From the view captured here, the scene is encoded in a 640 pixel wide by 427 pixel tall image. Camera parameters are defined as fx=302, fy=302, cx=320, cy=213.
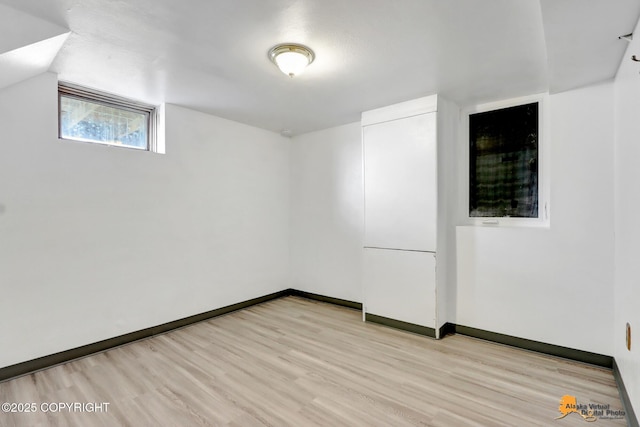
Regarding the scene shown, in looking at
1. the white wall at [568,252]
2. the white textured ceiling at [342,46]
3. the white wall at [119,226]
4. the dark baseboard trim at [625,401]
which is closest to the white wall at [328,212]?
the white wall at [119,226]

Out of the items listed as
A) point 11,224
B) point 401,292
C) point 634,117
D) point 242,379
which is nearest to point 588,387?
point 401,292

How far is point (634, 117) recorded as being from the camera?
1875mm

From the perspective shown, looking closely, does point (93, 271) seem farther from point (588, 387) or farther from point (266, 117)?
point (588, 387)

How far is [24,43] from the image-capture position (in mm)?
1931

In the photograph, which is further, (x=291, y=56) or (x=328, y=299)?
(x=328, y=299)

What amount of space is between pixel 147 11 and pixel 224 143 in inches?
87.1

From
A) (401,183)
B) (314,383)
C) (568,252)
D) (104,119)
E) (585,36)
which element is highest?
(585,36)

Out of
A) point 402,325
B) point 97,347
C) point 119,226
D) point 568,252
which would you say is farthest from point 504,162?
point 97,347

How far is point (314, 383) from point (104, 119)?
128 inches

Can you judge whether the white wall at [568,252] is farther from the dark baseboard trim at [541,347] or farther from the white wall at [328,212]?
the white wall at [328,212]

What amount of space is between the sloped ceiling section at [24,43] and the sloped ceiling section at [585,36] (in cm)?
295

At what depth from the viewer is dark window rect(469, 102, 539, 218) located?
10.1 ft

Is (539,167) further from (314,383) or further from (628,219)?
(314,383)

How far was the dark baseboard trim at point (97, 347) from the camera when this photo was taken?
8.01 feet
